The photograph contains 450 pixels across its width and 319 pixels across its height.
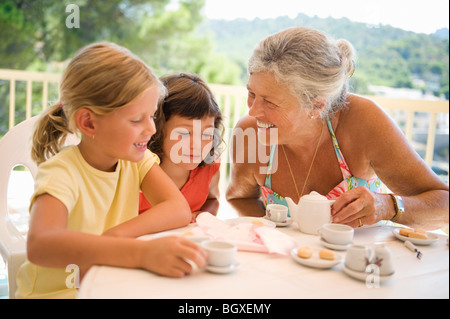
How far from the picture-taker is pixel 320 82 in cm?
160

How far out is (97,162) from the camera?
1299 millimetres

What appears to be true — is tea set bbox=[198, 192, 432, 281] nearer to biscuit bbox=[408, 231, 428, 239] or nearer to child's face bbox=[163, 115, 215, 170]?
biscuit bbox=[408, 231, 428, 239]

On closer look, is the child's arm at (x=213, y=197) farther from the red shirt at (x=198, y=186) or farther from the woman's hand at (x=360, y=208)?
the woman's hand at (x=360, y=208)

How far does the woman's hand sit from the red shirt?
78 centimetres

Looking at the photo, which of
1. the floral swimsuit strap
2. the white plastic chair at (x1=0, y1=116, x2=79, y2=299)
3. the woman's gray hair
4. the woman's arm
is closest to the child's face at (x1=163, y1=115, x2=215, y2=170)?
the woman's gray hair

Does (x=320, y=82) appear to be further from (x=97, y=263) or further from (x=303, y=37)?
(x=97, y=263)

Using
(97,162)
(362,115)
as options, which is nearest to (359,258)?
(97,162)

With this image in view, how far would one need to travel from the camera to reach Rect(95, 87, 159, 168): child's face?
3.96 feet

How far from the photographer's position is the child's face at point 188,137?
5.67 feet

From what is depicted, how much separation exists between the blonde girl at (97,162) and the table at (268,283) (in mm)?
169

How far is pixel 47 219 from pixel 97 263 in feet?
0.58

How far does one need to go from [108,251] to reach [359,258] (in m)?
0.55

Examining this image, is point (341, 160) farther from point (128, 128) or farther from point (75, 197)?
point (75, 197)
